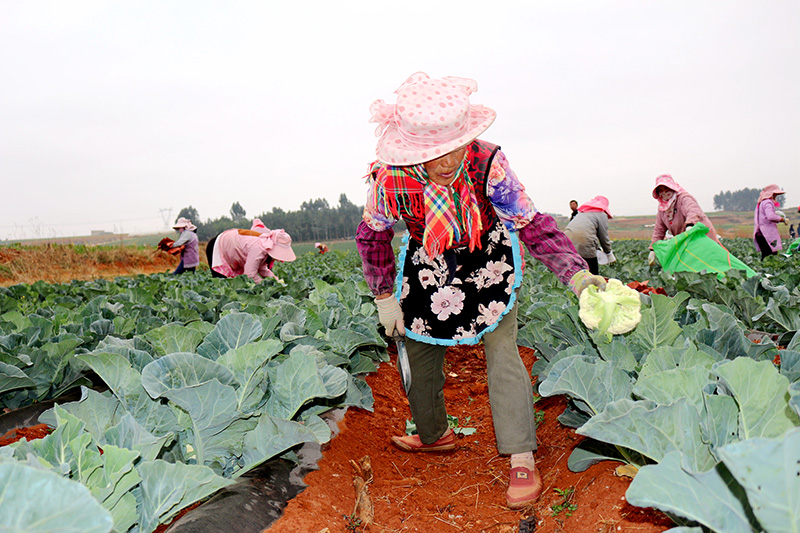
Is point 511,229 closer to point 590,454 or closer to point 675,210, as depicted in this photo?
point 590,454

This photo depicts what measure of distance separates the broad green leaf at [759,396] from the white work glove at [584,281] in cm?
89

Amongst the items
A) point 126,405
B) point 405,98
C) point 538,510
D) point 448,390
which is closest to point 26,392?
point 126,405

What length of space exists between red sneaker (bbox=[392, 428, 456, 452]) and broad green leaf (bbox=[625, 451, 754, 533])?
2.03 m

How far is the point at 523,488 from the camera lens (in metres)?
2.31

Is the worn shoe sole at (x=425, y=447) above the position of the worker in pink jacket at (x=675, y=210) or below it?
below

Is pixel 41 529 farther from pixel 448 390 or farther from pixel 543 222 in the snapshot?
pixel 448 390

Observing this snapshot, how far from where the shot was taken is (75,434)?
144cm

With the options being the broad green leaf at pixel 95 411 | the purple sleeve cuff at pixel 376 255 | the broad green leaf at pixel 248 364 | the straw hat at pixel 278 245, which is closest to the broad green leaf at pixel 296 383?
the broad green leaf at pixel 248 364

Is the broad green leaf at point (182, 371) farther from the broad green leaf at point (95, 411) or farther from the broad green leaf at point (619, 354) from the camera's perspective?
the broad green leaf at point (619, 354)

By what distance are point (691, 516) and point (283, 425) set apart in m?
1.21

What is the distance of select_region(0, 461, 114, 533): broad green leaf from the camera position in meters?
0.86

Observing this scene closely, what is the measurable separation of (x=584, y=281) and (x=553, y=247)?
217 millimetres

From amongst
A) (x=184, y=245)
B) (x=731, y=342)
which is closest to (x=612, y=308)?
(x=731, y=342)

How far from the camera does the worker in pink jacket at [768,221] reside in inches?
351
